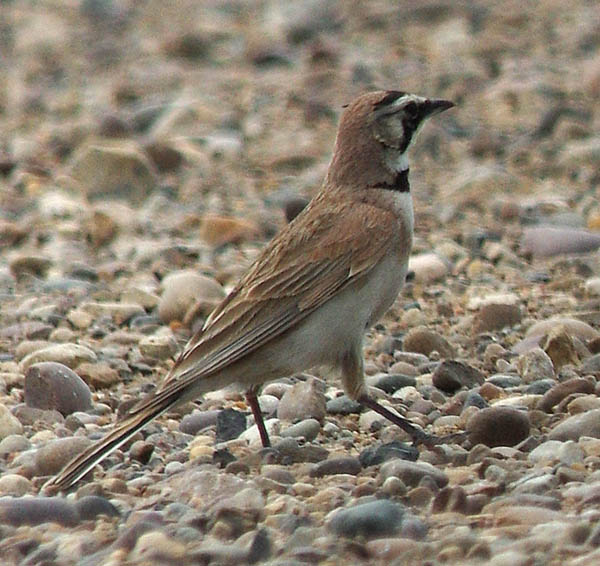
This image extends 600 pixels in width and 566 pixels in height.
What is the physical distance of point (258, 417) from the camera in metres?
6.00

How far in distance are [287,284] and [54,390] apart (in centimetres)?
128

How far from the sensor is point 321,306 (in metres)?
5.94

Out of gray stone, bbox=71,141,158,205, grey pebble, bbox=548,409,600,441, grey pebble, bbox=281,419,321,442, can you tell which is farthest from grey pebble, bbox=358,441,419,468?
gray stone, bbox=71,141,158,205

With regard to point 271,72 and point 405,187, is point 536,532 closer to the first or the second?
point 405,187

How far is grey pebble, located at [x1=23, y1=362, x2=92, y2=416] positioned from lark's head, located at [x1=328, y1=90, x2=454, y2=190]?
141 centimetres

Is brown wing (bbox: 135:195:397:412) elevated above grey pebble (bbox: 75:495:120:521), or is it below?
above

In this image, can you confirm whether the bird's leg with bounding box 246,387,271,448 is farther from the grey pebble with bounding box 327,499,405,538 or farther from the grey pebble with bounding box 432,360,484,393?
the grey pebble with bounding box 327,499,405,538

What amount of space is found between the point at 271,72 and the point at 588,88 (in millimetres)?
3054

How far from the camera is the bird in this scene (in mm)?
5805

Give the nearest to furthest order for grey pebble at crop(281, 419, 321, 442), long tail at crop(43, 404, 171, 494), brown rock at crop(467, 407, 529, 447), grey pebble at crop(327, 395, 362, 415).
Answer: long tail at crop(43, 404, 171, 494) < brown rock at crop(467, 407, 529, 447) < grey pebble at crop(281, 419, 321, 442) < grey pebble at crop(327, 395, 362, 415)

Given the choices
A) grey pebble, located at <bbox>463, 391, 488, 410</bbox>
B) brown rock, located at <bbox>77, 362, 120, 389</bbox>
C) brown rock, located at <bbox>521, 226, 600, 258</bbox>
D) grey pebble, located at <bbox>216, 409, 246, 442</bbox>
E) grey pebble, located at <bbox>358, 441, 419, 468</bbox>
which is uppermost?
brown rock, located at <bbox>77, 362, 120, 389</bbox>

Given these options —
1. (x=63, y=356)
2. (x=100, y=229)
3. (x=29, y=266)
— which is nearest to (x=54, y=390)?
(x=63, y=356)

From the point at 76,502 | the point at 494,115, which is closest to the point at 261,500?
the point at 76,502

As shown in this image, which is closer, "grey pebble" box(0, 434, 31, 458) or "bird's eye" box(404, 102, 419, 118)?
"grey pebble" box(0, 434, 31, 458)
